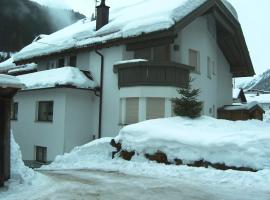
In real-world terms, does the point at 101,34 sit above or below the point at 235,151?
above

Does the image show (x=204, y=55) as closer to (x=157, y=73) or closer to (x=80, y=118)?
(x=157, y=73)

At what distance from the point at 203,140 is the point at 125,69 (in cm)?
825

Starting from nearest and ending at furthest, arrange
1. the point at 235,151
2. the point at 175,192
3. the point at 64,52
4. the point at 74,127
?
1. the point at 175,192
2. the point at 235,151
3. the point at 74,127
4. the point at 64,52

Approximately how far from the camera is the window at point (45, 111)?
74.8 feet

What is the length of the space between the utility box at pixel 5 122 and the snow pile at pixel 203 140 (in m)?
5.71

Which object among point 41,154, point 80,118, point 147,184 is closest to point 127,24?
point 80,118

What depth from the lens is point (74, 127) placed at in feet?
70.6

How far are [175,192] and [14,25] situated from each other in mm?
43019

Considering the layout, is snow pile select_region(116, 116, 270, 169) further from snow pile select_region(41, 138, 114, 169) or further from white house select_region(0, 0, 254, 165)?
white house select_region(0, 0, 254, 165)

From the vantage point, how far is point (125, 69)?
19891 mm

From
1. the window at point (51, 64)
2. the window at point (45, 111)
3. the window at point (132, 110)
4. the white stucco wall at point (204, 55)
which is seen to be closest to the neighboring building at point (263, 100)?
the white stucco wall at point (204, 55)

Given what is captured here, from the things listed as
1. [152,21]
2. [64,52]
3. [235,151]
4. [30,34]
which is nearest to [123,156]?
[235,151]

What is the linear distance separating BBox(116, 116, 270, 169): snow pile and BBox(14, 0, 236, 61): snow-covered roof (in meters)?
5.52

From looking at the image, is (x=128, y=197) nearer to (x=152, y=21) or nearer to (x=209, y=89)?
(x=152, y=21)
